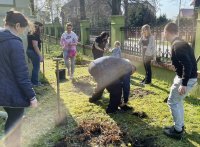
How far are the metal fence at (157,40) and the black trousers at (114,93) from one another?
243 cm

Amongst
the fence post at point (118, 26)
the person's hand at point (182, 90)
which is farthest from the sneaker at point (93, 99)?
the fence post at point (118, 26)

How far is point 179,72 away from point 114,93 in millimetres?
1574

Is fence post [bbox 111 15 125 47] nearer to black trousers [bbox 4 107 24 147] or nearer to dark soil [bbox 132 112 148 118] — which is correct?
dark soil [bbox 132 112 148 118]

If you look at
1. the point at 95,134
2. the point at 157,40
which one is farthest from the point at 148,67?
the point at 95,134

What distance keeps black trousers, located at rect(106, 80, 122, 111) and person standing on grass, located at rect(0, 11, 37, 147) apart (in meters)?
2.24

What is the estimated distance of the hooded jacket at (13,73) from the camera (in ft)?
10.4

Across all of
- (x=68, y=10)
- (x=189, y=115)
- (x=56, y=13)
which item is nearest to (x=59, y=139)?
(x=189, y=115)

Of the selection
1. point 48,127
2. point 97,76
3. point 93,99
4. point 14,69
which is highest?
point 14,69

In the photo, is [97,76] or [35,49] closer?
[97,76]

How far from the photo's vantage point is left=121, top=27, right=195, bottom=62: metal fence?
761 centimetres

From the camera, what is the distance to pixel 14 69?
3.21m

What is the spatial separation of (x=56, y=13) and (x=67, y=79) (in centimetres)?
1874

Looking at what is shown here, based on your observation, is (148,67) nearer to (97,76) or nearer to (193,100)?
(193,100)

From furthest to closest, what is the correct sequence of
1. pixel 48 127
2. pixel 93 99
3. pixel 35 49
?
pixel 35 49, pixel 93 99, pixel 48 127
